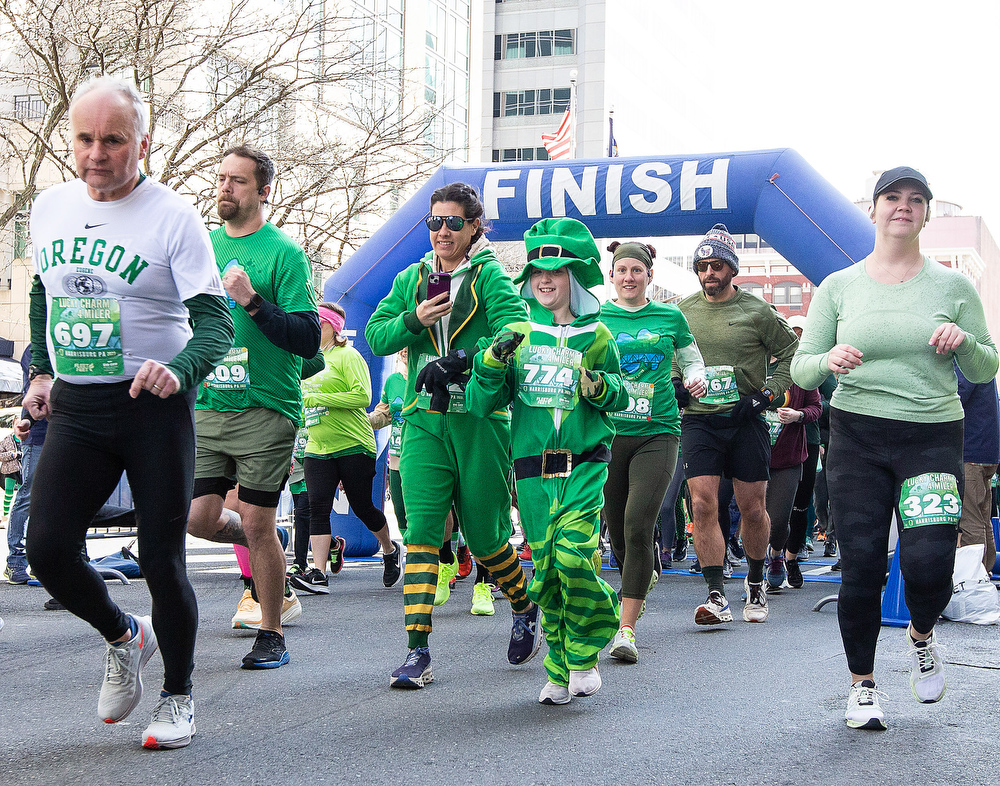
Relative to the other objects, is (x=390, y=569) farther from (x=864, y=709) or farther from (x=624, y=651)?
(x=864, y=709)

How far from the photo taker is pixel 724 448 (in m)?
7.33

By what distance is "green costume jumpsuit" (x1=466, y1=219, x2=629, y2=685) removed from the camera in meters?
4.62

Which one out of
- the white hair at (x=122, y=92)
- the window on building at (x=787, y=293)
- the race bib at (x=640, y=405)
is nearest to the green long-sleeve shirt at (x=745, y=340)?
the race bib at (x=640, y=405)

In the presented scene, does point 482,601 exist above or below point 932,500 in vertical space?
below

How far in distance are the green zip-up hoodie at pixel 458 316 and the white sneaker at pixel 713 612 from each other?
2.30 m

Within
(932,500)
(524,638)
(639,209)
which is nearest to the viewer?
(932,500)

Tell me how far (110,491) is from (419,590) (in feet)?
4.99

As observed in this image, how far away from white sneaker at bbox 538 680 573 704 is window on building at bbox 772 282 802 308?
370 feet

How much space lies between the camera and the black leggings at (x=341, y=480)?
8.68m

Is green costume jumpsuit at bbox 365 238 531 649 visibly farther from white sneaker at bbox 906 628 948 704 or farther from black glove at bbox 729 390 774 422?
black glove at bbox 729 390 774 422

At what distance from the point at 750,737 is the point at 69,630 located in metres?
4.13

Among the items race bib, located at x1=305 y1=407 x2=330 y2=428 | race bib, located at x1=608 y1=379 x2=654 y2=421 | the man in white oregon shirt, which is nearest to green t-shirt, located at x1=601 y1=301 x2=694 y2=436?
race bib, located at x1=608 y1=379 x2=654 y2=421

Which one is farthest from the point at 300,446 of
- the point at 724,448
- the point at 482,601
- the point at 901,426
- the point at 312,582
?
the point at 901,426

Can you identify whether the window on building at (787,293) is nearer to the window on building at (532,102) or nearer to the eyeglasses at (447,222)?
the window on building at (532,102)
